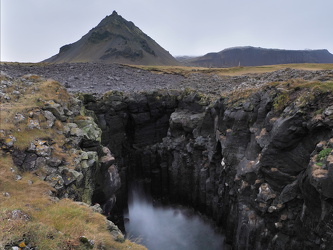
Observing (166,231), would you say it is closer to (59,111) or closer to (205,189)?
(205,189)

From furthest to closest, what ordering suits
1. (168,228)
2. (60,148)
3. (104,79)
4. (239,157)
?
(104,79) → (168,228) → (239,157) → (60,148)

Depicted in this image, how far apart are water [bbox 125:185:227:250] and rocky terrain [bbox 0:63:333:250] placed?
1.92m

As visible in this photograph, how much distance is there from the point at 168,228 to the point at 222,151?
566 inches

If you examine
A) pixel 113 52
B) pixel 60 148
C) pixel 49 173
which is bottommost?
pixel 49 173

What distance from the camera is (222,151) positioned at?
866 inches

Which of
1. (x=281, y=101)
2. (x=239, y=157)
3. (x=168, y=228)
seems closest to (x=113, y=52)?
(x=168, y=228)

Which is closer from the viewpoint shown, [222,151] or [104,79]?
[222,151]

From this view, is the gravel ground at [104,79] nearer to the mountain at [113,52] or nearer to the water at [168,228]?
the water at [168,228]

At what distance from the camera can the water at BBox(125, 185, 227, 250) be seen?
85.5 ft

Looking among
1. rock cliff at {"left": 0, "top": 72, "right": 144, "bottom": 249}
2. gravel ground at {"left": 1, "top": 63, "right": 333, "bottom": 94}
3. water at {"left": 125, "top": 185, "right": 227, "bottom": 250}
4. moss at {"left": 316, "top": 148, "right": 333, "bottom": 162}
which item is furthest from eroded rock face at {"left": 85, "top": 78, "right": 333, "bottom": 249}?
rock cliff at {"left": 0, "top": 72, "right": 144, "bottom": 249}

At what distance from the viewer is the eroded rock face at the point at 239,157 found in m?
12.9

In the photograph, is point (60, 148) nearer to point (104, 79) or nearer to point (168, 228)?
point (168, 228)

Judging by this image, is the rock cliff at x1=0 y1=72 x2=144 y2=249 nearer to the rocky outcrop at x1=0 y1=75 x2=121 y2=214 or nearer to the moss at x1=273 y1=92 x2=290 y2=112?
the rocky outcrop at x1=0 y1=75 x2=121 y2=214

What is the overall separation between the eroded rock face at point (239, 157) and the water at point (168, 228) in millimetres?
1938
